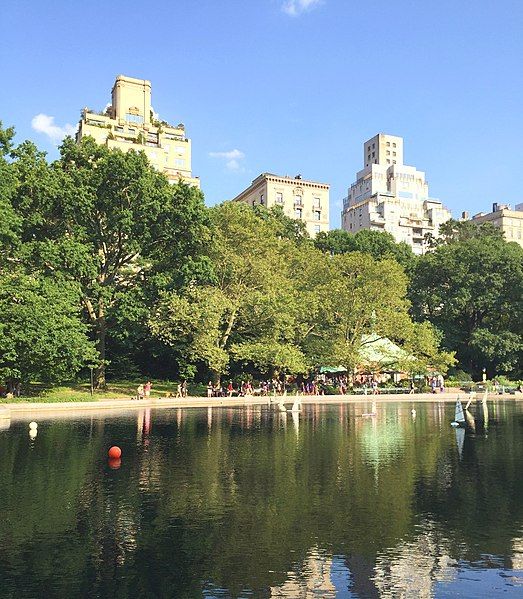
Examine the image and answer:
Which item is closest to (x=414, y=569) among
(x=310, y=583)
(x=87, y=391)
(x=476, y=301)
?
(x=310, y=583)

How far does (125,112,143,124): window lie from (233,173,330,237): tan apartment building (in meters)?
29.4

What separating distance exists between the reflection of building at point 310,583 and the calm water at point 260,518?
34 mm

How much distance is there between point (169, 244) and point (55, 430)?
30.4 meters

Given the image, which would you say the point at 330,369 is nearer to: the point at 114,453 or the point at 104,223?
the point at 104,223

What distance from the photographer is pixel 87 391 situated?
53.8m

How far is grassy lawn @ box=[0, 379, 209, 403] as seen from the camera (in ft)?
149

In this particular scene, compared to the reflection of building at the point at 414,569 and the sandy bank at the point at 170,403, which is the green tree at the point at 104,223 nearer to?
the sandy bank at the point at 170,403

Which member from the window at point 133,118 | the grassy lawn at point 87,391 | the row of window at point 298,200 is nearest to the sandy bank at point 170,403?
the grassy lawn at point 87,391

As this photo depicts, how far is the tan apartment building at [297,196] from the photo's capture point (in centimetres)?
13900

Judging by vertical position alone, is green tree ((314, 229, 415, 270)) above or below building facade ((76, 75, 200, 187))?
below

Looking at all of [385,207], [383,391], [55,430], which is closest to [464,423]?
[55,430]

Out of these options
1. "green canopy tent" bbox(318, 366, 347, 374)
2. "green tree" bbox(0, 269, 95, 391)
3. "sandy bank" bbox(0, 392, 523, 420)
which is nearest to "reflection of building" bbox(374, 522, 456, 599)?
"sandy bank" bbox(0, 392, 523, 420)

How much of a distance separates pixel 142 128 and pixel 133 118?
12.6 feet

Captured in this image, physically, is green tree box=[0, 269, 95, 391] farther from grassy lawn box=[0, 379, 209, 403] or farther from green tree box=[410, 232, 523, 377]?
green tree box=[410, 232, 523, 377]
